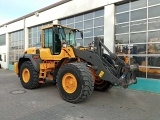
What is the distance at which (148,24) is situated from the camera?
8.65m

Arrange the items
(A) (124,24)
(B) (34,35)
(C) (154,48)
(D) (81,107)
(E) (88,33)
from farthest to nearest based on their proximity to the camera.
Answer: (B) (34,35) → (E) (88,33) → (A) (124,24) → (C) (154,48) → (D) (81,107)

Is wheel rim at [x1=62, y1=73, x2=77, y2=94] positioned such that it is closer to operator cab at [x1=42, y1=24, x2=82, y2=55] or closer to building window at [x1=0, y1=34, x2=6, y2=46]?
operator cab at [x1=42, y1=24, x2=82, y2=55]

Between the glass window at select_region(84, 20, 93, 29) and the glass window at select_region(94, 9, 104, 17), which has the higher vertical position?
the glass window at select_region(94, 9, 104, 17)

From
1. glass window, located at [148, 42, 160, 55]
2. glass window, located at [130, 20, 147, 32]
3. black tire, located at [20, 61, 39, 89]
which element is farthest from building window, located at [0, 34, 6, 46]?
glass window, located at [148, 42, 160, 55]

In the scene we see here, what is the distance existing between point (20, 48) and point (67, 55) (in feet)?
44.9

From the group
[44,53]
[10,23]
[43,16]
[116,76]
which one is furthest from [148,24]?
[10,23]

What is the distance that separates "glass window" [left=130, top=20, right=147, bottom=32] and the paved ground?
10.7 ft

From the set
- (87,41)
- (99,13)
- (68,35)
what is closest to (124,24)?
(99,13)

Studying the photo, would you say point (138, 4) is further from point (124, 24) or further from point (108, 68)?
point (108, 68)

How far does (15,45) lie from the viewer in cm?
2045

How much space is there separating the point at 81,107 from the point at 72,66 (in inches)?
55.3

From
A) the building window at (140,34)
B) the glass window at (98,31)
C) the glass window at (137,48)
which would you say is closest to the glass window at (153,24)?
the building window at (140,34)

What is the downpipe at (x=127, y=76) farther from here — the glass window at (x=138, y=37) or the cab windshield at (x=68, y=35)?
the cab windshield at (x=68, y=35)

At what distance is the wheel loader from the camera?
19.8 feet
